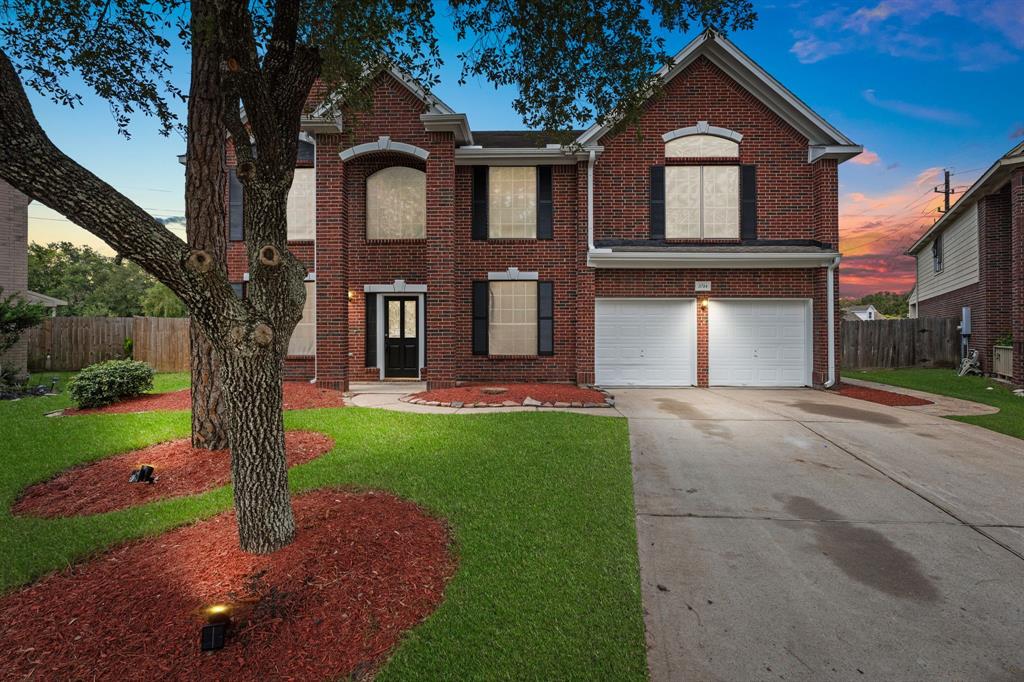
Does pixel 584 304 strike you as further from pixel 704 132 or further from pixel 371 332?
pixel 371 332

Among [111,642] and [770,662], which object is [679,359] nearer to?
[770,662]

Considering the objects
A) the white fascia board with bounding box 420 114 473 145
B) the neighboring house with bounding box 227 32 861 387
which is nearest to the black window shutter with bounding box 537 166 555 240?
the neighboring house with bounding box 227 32 861 387

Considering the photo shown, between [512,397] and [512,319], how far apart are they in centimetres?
325

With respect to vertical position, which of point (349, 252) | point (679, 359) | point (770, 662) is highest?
point (349, 252)

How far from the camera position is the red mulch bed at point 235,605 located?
2.23 meters

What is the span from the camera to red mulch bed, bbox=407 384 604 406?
8.99m

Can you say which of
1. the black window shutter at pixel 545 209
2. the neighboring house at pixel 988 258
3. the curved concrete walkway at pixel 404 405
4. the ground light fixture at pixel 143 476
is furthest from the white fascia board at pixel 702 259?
the ground light fixture at pixel 143 476

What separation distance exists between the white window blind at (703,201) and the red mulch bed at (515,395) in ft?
16.9

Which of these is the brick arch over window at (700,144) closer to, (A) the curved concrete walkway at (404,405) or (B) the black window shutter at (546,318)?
(B) the black window shutter at (546,318)

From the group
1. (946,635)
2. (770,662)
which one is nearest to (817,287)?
(946,635)

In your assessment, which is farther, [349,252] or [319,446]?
[349,252]

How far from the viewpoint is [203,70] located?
5465 mm

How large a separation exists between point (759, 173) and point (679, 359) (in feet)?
17.2

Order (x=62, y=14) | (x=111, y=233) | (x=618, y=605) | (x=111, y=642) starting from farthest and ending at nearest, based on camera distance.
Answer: (x=62, y=14), (x=618, y=605), (x=111, y=233), (x=111, y=642)
